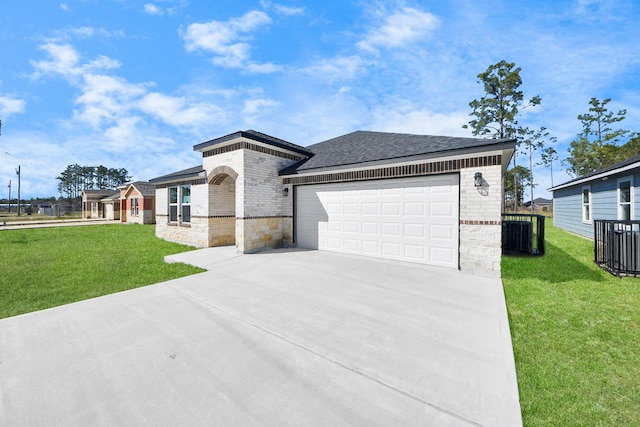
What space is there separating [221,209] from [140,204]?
729 inches

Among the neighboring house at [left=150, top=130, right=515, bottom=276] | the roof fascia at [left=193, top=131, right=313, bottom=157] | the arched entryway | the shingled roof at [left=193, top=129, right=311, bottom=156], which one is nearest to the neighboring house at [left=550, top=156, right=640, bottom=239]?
the neighboring house at [left=150, top=130, right=515, bottom=276]

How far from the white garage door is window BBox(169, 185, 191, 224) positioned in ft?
19.0

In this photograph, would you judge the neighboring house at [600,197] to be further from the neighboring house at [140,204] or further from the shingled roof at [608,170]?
the neighboring house at [140,204]

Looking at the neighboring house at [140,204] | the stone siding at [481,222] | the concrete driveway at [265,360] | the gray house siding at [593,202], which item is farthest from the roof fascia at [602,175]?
the neighboring house at [140,204]

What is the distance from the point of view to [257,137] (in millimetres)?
8953

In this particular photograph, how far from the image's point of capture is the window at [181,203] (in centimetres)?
1180

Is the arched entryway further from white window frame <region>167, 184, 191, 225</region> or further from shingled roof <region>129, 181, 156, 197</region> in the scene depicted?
shingled roof <region>129, 181, 156, 197</region>

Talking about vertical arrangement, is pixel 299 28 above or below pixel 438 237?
above

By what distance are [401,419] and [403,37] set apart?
982 centimetres

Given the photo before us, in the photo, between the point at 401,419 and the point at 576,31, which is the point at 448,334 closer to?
the point at 401,419

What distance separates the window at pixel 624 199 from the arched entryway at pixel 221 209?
16140 mm

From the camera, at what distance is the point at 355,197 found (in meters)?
8.37

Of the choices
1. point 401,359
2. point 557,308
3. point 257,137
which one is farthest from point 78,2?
point 557,308

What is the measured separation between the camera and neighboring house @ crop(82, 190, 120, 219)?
3297 centimetres
